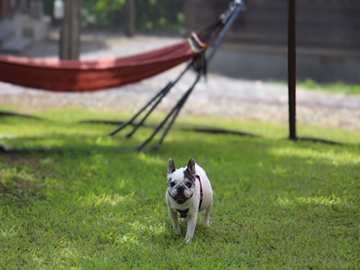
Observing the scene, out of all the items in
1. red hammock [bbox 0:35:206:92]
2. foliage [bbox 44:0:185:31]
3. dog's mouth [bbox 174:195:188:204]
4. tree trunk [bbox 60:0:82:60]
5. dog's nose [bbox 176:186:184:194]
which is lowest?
dog's mouth [bbox 174:195:188:204]

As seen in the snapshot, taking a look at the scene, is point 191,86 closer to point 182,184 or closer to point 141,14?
point 182,184

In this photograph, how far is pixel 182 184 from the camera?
10.2 feet

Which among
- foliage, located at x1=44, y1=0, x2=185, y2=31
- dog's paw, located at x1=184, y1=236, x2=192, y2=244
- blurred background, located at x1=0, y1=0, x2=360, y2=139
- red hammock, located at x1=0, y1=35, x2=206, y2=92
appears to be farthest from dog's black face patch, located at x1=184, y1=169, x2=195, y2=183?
foliage, located at x1=44, y1=0, x2=185, y2=31

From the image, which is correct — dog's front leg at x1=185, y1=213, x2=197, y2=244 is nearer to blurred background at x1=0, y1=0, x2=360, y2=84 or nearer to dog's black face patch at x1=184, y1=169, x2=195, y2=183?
dog's black face patch at x1=184, y1=169, x2=195, y2=183

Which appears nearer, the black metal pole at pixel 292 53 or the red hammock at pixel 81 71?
the red hammock at pixel 81 71

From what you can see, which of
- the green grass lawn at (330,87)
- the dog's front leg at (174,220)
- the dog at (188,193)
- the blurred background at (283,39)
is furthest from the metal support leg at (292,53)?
the blurred background at (283,39)

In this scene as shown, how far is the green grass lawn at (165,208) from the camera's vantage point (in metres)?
3.16

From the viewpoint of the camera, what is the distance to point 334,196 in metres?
4.24

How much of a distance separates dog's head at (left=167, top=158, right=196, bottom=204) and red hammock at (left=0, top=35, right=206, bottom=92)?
2.36 metres

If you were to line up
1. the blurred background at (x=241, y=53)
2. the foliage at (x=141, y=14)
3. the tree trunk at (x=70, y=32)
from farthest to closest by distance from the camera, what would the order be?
the foliage at (x=141, y=14) → the tree trunk at (x=70, y=32) → the blurred background at (x=241, y=53)

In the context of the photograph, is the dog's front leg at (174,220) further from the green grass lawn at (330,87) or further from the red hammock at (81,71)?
the green grass lawn at (330,87)

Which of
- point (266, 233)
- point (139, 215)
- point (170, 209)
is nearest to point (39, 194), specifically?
point (139, 215)

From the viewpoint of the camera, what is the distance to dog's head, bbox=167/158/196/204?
10.1ft

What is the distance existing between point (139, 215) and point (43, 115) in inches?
181
